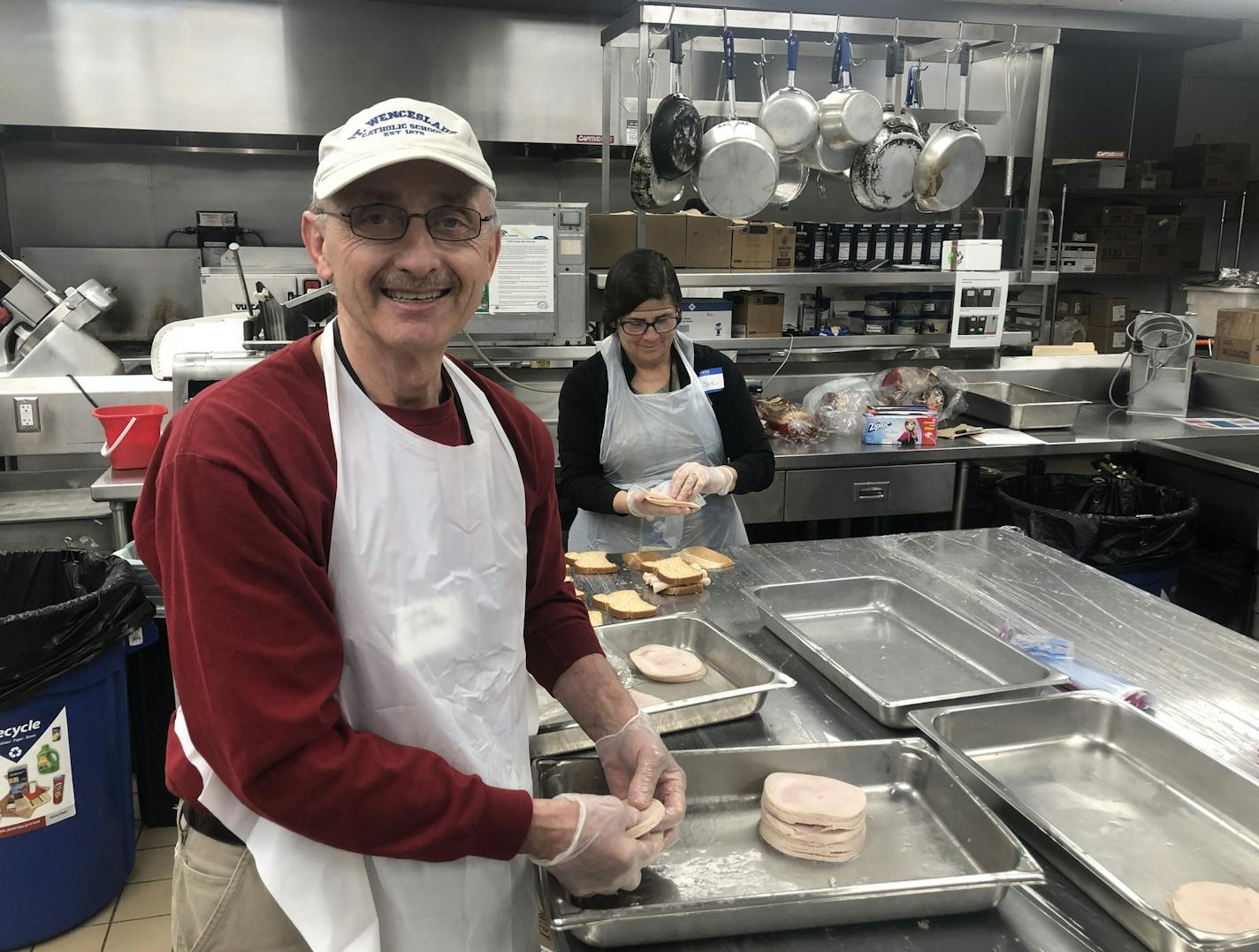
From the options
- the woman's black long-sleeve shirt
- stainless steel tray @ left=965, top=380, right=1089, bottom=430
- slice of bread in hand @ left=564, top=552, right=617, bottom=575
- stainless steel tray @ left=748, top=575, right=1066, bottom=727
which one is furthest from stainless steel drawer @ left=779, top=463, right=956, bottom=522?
stainless steel tray @ left=748, top=575, right=1066, bottom=727

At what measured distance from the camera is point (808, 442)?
3889 mm

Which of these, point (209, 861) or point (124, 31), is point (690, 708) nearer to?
point (209, 861)

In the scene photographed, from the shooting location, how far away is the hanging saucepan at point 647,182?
11.1ft

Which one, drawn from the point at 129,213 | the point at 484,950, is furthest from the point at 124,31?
the point at 484,950

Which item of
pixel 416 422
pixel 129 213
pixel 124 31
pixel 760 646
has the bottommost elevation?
pixel 760 646

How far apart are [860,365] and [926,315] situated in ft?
1.36

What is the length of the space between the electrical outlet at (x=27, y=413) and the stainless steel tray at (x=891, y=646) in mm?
2721

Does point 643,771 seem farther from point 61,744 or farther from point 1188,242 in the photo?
point 1188,242

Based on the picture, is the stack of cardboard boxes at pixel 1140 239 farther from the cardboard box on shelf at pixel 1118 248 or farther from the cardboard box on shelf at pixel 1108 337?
the cardboard box on shelf at pixel 1108 337

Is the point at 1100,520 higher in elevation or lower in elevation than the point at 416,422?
lower

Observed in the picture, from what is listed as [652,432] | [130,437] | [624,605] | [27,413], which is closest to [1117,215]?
[652,432]

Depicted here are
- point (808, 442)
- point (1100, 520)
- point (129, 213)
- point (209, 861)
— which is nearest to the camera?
point (209, 861)

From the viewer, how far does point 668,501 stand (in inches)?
96.6

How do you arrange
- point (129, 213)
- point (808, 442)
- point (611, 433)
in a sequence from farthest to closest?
point (129, 213) → point (808, 442) → point (611, 433)
